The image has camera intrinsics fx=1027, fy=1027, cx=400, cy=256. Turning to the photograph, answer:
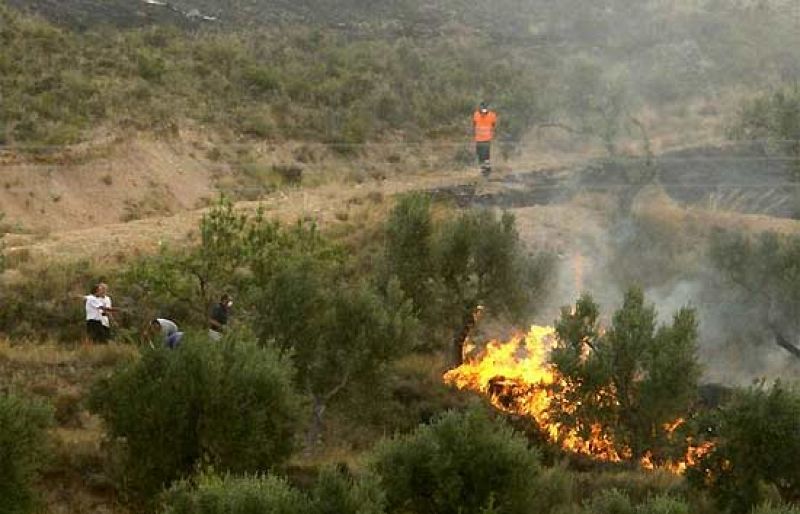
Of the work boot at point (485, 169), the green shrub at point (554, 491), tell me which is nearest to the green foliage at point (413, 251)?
the green shrub at point (554, 491)

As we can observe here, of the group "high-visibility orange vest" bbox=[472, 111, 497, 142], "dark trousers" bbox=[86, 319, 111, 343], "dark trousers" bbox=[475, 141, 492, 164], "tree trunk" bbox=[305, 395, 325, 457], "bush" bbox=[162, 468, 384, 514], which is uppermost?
"high-visibility orange vest" bbox=[472, 111, 497, 142]

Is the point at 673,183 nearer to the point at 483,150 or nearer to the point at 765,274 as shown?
the point at 483,150

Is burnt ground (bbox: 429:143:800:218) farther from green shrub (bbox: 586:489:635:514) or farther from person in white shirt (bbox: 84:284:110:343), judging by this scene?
green shrub (bbox: 586:489:635:514)

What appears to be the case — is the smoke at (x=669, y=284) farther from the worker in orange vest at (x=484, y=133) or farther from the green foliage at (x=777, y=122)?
the green foliage at (x=777, y=122)

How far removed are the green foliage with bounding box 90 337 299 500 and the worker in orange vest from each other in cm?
1585

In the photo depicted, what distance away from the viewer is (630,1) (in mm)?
59844

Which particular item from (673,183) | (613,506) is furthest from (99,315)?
(673,183)

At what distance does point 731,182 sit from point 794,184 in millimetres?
1900

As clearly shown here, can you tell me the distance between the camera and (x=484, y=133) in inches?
1097

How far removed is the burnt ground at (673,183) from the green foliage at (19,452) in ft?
55.0

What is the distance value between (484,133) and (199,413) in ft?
55.6

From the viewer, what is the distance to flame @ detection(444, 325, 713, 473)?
17.6m

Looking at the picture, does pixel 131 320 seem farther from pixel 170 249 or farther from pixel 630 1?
pixel 630 1

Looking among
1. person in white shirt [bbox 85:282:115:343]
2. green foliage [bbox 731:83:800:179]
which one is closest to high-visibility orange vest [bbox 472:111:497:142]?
green foliage [bbox 731:83:800:179]
